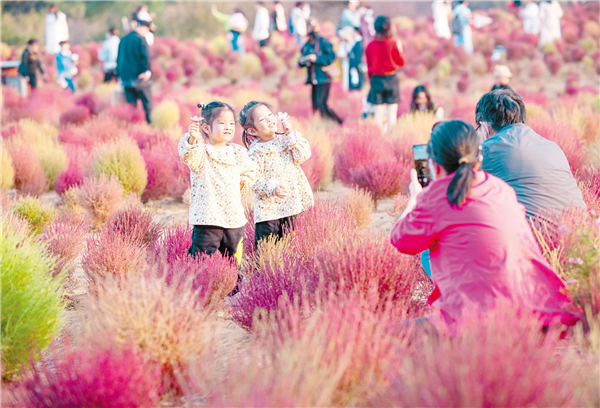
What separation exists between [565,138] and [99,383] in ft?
19.2

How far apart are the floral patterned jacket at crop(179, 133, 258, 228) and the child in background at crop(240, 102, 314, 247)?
23 cm

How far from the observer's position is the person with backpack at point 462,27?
20.3 metres

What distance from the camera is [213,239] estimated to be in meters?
3.74

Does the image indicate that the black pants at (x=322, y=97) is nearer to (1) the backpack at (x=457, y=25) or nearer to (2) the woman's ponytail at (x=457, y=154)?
(2) the woman's ponytail at (x=457, y=154)

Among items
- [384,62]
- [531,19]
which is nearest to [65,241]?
[384,62]

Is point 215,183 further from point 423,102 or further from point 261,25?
point 261,25

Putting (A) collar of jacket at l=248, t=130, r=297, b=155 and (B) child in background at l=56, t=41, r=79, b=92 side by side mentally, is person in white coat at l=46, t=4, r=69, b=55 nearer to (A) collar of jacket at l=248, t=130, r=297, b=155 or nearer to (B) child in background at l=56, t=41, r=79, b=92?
(B) child in background at l=56, t=41, r=79, b=92

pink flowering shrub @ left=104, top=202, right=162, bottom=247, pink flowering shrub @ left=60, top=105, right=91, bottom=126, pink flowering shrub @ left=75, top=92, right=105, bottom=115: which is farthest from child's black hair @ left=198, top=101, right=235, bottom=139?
pink flowering shrub @ left=75, top=92, right=105, bottom=115

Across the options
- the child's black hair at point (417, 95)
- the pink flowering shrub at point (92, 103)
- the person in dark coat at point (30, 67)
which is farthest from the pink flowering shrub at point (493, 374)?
the person in dark coat at point (30, 67)

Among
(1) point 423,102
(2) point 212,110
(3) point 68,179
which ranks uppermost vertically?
(1) point 423,102

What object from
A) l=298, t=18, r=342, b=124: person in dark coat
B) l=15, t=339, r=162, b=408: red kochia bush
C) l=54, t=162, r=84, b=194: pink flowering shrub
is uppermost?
l=298, t=18, r=342, b=124: person in dark coat

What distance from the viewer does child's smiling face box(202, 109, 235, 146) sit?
12.1ft

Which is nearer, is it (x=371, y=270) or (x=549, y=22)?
(x=371, y=270)

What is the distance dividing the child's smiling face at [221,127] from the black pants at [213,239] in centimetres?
53
